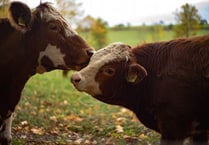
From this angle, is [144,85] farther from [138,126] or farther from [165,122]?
[138,126]

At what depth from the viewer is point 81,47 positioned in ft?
16.6

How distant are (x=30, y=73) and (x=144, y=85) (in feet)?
4.99

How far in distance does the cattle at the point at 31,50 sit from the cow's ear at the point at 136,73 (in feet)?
2.53

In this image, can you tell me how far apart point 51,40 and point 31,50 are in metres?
0.28

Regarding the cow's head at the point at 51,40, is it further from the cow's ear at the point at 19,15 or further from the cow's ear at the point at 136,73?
the cow's ear at the point at 136,73

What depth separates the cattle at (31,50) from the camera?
503 cm

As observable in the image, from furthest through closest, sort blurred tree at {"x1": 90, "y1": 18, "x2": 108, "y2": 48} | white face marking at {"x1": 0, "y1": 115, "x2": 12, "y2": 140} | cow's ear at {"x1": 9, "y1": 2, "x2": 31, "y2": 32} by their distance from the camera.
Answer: blurred tree at {"x1": 90, "y1": 18, "x2": 108, "y2": 48} < white face marking at {"x1": 0, "y1": 115, "x2": 12, "y2": 140} < cow's ear at {"x1": 9, "y1": 2, "x2": 31, "y2": 32}

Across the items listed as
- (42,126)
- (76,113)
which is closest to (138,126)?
(42,126)

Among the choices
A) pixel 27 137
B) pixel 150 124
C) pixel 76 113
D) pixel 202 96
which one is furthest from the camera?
pixel 76 113

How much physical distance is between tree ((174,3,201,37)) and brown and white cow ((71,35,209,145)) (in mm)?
2022

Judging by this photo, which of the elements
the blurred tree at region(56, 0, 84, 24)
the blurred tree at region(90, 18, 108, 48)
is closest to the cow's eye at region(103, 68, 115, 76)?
the blurred tree at region(56, 0, 84, 24)

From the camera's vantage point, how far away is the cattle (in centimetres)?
503

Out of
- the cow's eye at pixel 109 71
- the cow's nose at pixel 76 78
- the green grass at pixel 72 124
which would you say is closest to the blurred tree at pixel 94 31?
the green grass at pixel 72 124

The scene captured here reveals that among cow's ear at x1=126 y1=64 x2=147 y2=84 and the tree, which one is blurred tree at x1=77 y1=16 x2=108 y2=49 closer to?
the tree
